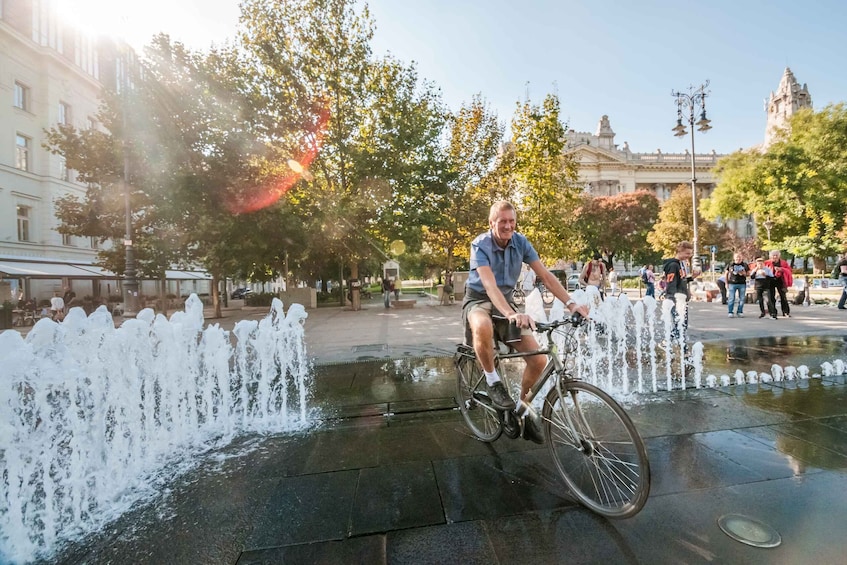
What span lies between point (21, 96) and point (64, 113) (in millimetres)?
3628

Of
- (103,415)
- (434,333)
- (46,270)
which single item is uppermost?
(46,270)

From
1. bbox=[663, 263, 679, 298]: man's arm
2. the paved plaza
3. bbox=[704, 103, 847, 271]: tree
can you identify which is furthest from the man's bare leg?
bbox=[704, 103, 847, 271]: tree

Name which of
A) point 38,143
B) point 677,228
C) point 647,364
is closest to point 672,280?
point 647,364

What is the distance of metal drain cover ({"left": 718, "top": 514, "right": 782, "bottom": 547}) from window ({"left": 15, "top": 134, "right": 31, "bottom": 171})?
37.0 metres

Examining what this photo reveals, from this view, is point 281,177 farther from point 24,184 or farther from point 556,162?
point 24,184

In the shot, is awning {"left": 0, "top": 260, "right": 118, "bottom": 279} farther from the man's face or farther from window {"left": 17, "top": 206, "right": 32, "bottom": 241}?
the man's face

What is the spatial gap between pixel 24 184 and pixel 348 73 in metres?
22.5

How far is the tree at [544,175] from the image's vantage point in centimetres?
1855

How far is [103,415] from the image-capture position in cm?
427

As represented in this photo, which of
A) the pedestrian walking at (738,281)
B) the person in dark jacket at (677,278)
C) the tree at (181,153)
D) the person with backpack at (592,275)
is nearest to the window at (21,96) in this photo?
the tree at (181,153)

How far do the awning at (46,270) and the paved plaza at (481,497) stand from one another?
901 inches

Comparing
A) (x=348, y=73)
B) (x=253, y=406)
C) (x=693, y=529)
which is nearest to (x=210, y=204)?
(x=348, y=73)

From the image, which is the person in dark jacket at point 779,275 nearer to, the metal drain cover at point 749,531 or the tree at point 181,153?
the metal drain cover at point 749,531

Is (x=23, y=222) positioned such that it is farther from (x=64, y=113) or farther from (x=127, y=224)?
(x=127, y=224)
